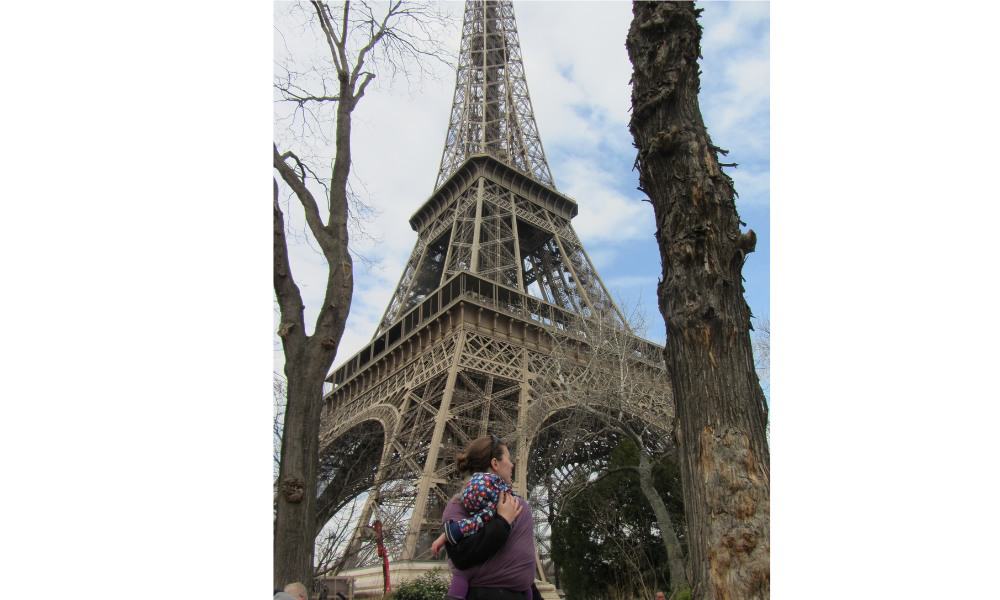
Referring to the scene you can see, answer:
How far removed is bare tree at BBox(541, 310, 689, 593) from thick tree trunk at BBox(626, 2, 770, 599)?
9.31 m

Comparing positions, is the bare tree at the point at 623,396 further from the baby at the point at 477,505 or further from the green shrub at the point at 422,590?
the baby at the point at 477,505

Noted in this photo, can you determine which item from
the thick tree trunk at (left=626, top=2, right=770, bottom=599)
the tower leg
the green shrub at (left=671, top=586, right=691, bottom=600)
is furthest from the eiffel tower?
the thick tree trunk at (left=626, top=2, right=770, bottom=599)

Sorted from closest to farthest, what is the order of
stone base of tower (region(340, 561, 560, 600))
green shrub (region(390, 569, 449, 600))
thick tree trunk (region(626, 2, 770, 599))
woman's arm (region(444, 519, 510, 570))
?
woman's arm (region(444, 519, 510, 570)), thick tree trunk (region(626, 2, 770, 599)), green shrub (region(390, 569, 449, 600)), stone base of tower (region(340, 561, 560, 600))

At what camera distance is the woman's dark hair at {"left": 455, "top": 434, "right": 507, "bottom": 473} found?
9.46ft

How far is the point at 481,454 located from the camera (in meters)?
2.88

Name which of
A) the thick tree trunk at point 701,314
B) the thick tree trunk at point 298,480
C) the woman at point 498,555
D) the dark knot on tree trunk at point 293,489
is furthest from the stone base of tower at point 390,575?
the woman at point 498,555

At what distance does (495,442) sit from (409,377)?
20273mm

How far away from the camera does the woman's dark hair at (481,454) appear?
2885 mm

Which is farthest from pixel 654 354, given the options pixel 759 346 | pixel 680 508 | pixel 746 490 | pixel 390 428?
pixel 746 490

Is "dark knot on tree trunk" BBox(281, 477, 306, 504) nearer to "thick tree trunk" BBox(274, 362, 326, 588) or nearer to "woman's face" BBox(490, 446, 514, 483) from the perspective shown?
"thick tree trunk" BBox(274, 362, 326, 588)

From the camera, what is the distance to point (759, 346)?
660 inches

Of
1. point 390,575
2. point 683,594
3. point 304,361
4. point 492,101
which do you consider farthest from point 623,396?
point 492,101

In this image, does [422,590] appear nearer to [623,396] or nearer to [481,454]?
[623,396]

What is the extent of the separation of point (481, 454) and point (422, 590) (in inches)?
427
